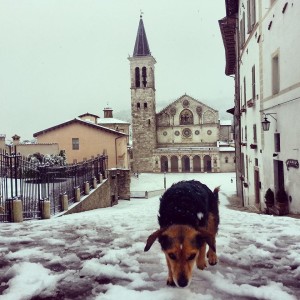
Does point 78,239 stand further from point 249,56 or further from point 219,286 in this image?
point 249,56

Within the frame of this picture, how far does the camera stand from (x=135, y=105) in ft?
200

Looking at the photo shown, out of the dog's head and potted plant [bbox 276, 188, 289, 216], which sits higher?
the dog's head

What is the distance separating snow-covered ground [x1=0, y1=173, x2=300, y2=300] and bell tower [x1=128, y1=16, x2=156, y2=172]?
174 feet

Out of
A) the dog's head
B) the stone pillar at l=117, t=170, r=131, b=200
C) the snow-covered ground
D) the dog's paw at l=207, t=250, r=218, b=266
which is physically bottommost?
the stone pillar at l=117, t=170, r=131, b=200

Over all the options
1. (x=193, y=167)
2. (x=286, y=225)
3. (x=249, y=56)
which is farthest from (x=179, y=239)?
(x=193, y=167)

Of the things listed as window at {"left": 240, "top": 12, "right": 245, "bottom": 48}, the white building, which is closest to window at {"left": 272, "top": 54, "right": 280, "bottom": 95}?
the white building

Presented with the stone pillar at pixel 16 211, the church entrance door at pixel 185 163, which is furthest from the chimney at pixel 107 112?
the stone pillar at pixel 16 211

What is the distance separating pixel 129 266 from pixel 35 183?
8100mm

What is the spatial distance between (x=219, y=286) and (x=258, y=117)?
11.2m

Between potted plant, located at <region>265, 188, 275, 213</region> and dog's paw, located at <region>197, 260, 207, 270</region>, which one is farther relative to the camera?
potted plant, located at <region>265, 188, 275, 213</region>

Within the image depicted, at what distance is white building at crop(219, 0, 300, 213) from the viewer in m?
9.70

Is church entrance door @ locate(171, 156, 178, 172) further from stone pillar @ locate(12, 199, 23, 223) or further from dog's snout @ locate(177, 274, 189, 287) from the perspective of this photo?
dog's snout @ locate(177, 274, 189, 287)

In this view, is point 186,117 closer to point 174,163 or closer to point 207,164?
point 174,163

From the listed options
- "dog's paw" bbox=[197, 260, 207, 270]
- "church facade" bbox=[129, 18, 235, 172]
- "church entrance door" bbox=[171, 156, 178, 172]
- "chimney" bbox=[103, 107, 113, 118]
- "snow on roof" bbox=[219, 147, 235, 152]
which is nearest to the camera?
"dog's paw" bbox=[197, 260, 207, 270]
